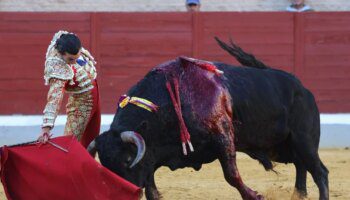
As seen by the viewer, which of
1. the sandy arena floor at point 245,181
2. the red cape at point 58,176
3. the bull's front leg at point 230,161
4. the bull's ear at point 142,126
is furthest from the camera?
the sandy arena floor at point 245,181

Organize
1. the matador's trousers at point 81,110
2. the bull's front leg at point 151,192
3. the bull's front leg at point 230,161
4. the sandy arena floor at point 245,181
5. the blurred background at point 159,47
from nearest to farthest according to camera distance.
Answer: the bull's front leg at point 230,161, the matador's trousers at point 81,110, the bull's front leg at point 151,192, the sandy arena floor at point 245,181, the blurred background at point 159,47

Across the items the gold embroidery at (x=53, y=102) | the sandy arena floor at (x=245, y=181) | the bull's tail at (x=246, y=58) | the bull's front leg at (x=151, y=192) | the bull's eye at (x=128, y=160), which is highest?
the gold embroidery at (x=53, y=102)

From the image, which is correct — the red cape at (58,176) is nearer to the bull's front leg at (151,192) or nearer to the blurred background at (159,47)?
the bull's front leg at (151,192)

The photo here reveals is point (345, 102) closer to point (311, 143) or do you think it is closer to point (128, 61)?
point (128, 61)

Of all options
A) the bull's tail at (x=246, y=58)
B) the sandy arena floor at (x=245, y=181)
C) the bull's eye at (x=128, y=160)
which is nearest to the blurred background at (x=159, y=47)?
the sandy arena floor at (x=245, y=181)

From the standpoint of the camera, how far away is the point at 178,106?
16.2 ft

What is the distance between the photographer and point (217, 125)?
5.01 metres

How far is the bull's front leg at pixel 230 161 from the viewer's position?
5.01 m

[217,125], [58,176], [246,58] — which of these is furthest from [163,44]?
[58,176]

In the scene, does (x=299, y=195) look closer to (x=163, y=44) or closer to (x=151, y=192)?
(x=151, y=192)

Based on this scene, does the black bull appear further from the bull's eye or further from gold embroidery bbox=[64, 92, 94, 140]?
gold embroidery bbox=[64, 92, 94, 140]

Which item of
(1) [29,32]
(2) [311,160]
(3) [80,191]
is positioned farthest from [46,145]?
(1) [29,32]

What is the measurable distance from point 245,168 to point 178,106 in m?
2.71

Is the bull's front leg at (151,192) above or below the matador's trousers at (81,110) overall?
below
